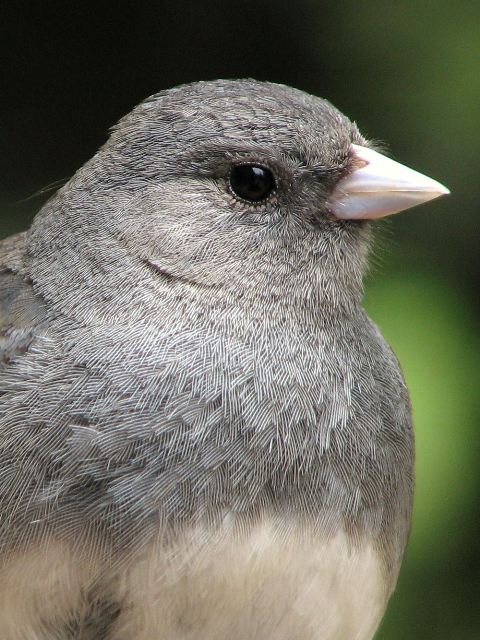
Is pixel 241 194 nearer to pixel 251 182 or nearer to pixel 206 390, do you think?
pixel 251 182

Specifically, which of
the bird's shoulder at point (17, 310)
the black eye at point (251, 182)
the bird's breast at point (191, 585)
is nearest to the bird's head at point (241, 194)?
the black eye at point (251, 182)

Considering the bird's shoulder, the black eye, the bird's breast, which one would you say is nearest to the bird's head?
the black eye

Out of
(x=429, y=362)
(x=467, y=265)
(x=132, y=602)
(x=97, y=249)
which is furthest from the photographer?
(x=467, y=265)

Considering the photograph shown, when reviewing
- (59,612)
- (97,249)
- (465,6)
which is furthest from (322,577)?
(465,6)

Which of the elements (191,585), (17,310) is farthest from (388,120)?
(191,585)

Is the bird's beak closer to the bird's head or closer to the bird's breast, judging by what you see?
the bird's head

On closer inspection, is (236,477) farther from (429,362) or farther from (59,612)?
(429,362)

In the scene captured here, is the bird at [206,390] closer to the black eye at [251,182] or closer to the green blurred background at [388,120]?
the black eye at [251,182]
